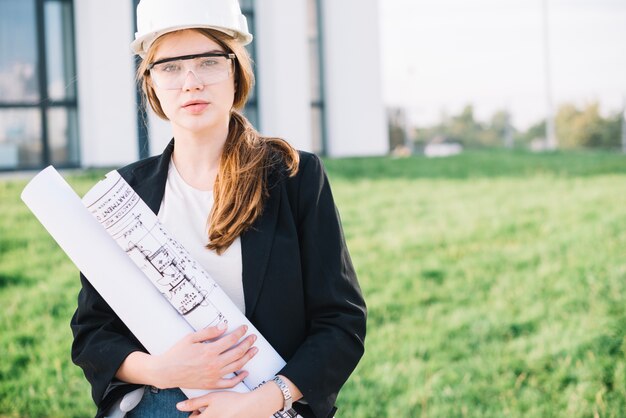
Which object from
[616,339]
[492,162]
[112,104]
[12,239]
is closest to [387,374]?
[616,339]

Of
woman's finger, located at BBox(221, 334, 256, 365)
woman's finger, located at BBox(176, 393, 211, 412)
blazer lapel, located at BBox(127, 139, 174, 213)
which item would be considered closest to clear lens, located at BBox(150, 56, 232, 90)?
blazer lapel, located at BBox(127, 139, 174, 213)

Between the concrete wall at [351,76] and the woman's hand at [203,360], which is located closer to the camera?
the woman's hand at [203,360]

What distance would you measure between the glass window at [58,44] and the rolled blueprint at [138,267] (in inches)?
420

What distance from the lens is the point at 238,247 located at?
1.87 metres

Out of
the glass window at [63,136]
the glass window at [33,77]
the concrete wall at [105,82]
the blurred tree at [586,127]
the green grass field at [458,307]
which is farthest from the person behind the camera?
the blurred tree at [586,127]

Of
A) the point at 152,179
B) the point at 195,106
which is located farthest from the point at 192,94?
the point at 152,179

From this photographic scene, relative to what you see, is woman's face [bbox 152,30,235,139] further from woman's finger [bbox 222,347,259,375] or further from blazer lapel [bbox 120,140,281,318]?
woman's finger [bbox 222,347,259,375]

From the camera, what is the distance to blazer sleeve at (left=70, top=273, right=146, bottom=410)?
1836mm

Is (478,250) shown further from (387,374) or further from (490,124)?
(490,124)

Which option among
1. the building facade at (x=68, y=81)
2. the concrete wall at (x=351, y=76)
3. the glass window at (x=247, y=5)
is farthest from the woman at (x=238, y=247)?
the concrete wall at (x=351, y=76)

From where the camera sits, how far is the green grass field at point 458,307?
4266mm

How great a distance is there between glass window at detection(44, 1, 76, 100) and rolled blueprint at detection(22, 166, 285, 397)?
10658 mm

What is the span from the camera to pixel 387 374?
14.7ft

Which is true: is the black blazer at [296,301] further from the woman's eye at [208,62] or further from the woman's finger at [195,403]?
the woman's eye at [208,62]
